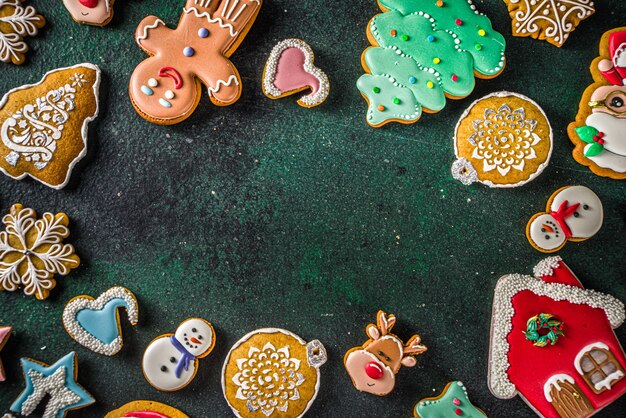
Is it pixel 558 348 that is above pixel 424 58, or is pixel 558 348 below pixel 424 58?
below

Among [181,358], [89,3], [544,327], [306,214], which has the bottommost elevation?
[181,358]

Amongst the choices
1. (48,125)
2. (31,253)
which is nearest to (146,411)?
(31,253)

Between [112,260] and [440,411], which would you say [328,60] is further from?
[440,411]

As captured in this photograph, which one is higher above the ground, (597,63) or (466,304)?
(597,63)

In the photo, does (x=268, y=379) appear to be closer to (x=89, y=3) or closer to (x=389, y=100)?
(x=389, y=100)

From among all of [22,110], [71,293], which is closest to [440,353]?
[71,293]

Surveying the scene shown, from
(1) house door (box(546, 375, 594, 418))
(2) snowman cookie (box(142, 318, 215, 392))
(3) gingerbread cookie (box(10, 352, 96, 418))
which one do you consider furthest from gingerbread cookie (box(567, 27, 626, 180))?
(3) gingerbread cookie (box(10, 352, 96, 418))
